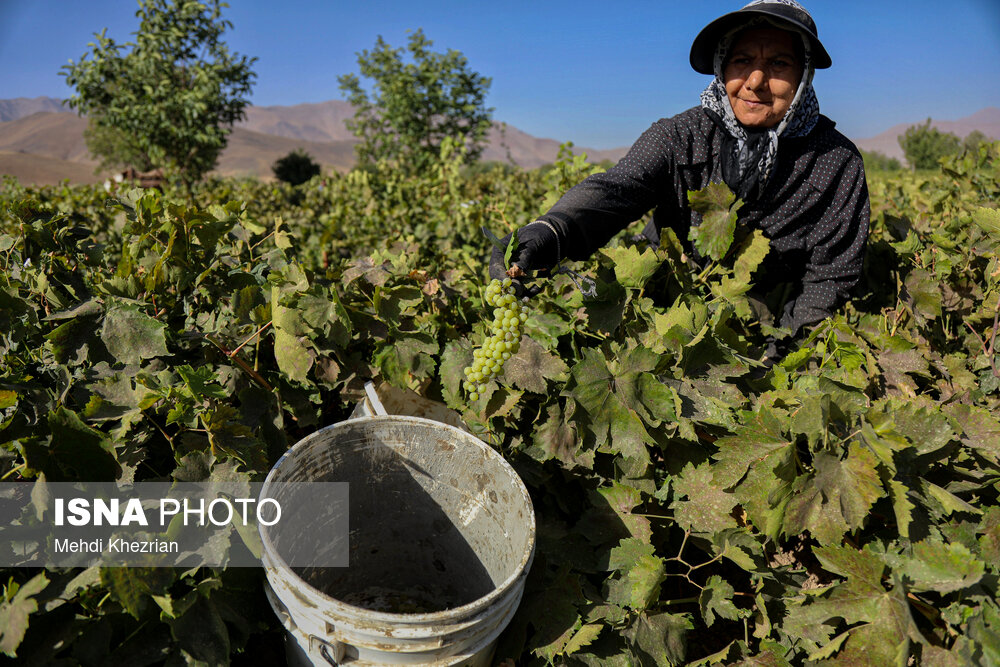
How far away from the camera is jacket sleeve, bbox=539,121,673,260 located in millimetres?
2295

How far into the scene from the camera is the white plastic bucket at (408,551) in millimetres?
1265

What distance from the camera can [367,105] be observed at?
20031 mm

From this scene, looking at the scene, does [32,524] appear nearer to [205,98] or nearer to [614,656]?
[614,656]

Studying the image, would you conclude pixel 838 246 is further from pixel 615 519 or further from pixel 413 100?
pixel 413 100

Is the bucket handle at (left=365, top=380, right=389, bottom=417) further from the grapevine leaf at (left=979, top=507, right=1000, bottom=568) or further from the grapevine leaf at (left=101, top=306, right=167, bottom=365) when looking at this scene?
the grapevine leaf at (left=979, top=507, right=1000, bottom=568)

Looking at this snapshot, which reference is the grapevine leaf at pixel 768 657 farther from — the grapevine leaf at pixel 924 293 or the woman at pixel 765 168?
the grapevine leaf at pixel 924 293

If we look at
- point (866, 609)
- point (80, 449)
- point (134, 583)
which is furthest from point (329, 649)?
point (866, 609)

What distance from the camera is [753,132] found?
2.35 metres

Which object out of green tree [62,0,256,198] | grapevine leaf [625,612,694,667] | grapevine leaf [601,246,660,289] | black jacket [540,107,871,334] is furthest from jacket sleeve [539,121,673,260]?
green tree [62,0,256,198]

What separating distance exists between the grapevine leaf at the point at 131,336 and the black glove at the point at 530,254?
0.94 metres

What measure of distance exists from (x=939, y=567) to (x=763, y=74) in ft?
5.85

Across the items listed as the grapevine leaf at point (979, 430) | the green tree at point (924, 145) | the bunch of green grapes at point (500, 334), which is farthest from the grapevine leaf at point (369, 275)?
the green tree at point (924, 145)

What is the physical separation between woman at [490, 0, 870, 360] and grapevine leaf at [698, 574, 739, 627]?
981mm

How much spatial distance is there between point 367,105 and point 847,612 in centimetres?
2117
